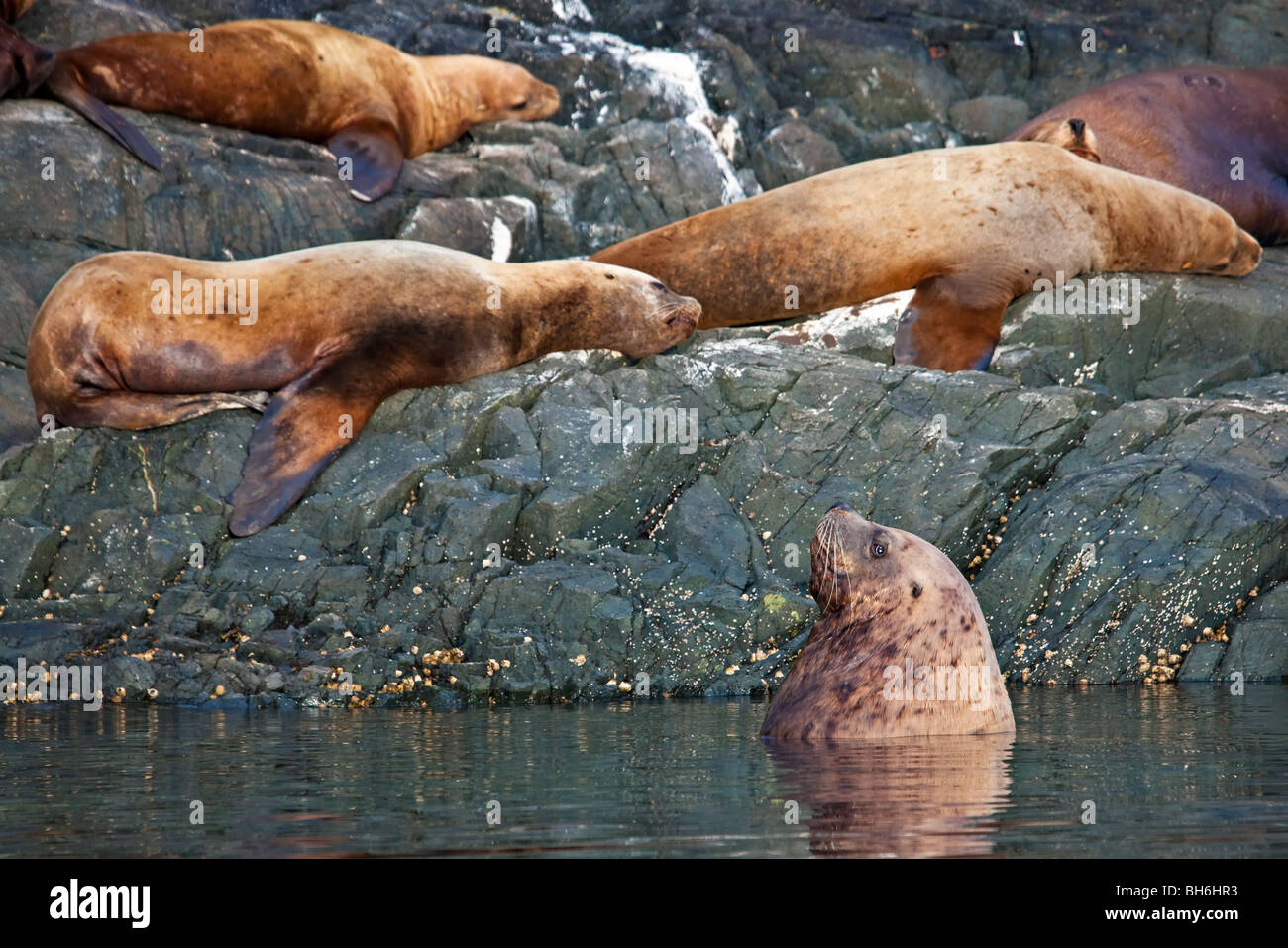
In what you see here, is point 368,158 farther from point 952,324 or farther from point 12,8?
point 952,324

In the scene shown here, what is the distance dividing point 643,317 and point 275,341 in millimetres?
2535

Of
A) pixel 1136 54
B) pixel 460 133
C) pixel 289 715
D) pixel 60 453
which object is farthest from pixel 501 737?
pixel 1136 54

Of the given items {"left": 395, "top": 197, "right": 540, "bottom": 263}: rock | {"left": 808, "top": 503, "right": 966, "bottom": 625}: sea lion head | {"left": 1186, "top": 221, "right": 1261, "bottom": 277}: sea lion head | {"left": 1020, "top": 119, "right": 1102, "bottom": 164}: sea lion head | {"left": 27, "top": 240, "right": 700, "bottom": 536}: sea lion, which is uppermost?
{"left": 1020, "top": 119, "right": 1102, "bottom": 164}: sea lion head

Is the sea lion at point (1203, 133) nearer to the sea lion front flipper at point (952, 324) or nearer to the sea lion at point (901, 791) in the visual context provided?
the sea lion front flipper at point (952, 324)

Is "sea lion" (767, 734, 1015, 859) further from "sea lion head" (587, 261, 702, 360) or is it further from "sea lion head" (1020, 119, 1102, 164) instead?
"sea lion head" (1020, 119, 1102, 164)

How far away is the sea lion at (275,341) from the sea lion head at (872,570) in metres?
3.98

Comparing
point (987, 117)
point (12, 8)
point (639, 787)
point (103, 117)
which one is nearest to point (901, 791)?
point (639, 787)

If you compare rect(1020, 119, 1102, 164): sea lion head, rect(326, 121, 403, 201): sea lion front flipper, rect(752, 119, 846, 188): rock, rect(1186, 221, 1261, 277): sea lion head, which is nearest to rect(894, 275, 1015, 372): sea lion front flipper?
rect(1186, 221, 1261, 277): sea lion head

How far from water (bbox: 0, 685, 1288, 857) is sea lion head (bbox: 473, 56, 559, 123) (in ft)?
29.5

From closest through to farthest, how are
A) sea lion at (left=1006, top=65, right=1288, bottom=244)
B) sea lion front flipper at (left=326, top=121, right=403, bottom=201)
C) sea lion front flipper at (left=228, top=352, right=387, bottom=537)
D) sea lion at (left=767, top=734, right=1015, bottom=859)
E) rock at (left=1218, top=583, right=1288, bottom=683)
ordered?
sea lion at (left=767, top=734, right=1015, bottom=859) < rock at (left=1218, top=583, right=1288, bottom=683) < sea lion front flipper at (left=228, top=352, right=387, bottom=537) < sea lion front flipper at (left=326, top=121, right=403, bottom=201) < sea lion at (left=1006, top=65, right=1288, bottom=244)

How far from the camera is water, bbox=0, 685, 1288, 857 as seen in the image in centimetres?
394

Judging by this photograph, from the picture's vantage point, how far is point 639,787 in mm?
5000

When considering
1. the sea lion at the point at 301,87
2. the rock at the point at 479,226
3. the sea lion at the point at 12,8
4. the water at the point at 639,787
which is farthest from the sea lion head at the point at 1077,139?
the sea lion at the point at 12,8
